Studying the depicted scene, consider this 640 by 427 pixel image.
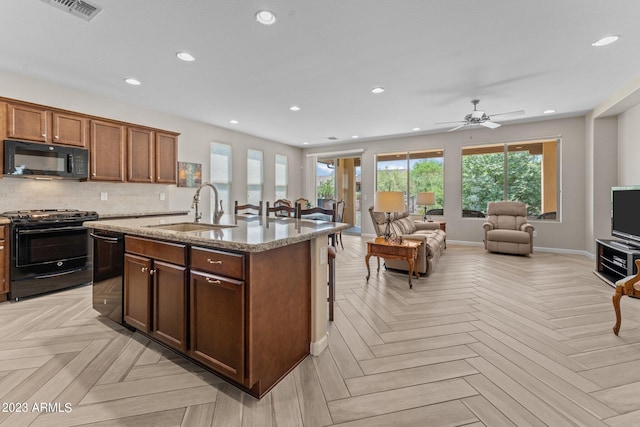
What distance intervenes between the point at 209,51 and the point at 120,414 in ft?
10.3

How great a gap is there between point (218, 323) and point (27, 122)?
12.3ft

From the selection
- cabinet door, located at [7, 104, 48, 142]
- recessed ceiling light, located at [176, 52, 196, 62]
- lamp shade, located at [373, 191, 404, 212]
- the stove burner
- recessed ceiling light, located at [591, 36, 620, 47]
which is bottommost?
the stove burner

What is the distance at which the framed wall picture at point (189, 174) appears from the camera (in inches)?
214

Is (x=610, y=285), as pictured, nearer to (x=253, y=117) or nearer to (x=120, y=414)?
(x=120, y=414)

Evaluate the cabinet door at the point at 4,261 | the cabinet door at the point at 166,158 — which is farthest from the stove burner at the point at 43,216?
the cabinet door at the point at 166,158

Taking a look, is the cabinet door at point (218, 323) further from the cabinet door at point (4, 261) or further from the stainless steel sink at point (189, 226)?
the cabinet door at point (4, 261)

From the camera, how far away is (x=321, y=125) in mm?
6098

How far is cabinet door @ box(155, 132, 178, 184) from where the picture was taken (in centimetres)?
470

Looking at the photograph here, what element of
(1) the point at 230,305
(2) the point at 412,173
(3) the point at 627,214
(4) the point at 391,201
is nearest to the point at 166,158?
(4) the point at 391,201

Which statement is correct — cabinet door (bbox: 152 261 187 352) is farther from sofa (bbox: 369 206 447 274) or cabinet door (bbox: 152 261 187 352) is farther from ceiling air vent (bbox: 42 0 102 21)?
sofa (bbox: 369 206 447 274)

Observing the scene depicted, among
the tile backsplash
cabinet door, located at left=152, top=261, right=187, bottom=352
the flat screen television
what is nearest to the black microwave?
the tile backsplash

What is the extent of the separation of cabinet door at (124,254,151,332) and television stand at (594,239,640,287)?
5.10 m

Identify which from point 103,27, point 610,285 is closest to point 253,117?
point 103,27

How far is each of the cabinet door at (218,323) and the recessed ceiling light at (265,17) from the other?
6.98 ft
